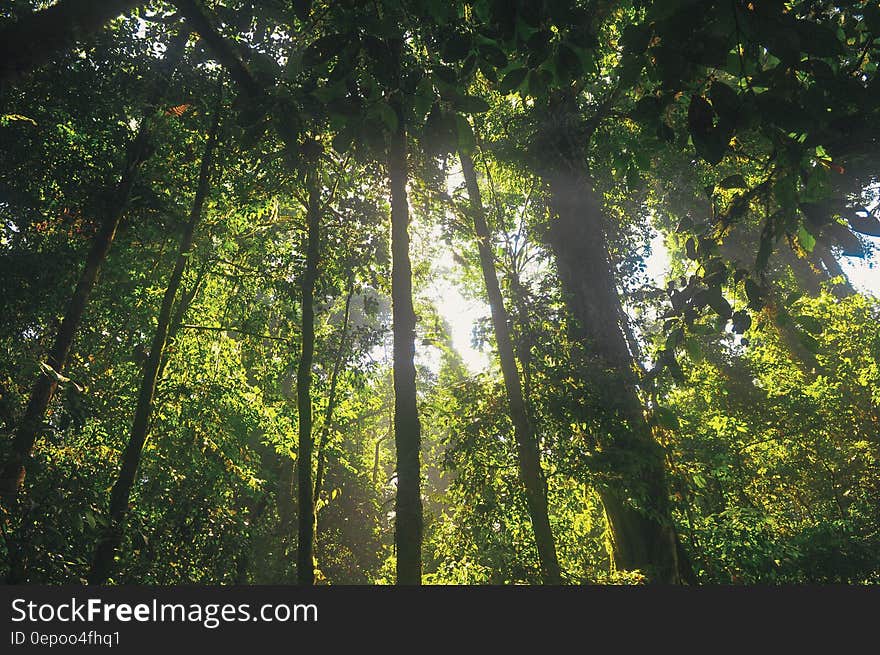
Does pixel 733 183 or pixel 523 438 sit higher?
pixel 523 438

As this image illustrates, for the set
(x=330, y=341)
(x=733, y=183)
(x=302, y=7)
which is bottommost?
(x=733, y=183)

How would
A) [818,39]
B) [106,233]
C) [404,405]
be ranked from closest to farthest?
[818,39]
[404,405]
[106,233]

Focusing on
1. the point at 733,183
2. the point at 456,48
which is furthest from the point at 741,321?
the point at 456,48

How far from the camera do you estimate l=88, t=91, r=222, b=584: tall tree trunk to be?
552cm

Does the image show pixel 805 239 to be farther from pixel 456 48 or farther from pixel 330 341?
pixel 330 341

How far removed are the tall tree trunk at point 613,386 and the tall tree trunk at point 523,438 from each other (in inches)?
34.7

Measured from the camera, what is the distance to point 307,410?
19.9ft

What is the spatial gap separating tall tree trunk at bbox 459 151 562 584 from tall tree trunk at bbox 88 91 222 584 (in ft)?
13.5

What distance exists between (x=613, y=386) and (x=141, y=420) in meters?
6.31

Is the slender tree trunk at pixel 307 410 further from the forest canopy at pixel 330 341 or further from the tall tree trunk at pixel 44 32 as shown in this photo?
the tall tree trunk at pixel 44 32

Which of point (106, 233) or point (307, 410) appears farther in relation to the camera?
point (106, 233)

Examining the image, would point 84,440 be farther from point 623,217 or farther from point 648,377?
point 623,217

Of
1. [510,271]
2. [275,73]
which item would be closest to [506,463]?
[510,271]

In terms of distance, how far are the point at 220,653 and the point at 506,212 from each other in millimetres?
8864
